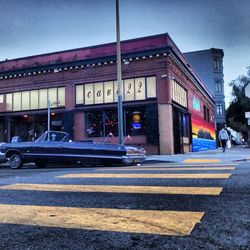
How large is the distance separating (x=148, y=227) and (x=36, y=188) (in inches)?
137

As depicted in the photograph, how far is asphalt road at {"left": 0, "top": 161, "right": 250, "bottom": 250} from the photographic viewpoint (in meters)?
3.22

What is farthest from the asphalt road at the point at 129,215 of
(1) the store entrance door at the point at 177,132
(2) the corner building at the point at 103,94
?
(1) the store entrance door at the point at 177,132

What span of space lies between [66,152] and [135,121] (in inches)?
367

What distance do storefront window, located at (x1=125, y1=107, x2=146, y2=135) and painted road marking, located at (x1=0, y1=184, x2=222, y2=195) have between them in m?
15.5

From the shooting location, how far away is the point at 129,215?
13.6ft

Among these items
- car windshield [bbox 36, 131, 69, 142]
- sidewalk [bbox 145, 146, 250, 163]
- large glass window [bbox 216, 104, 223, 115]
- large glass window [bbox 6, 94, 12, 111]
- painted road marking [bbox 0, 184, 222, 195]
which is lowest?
painted road marking [bbox 0, 184, 222, 195]

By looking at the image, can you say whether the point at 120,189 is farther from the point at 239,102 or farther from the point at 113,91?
the point at 239,102

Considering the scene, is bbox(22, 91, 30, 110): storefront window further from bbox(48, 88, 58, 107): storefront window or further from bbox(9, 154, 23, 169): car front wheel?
bbox(9, 154, 23, 169): car front wheel

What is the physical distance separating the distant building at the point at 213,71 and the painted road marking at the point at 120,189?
155ft

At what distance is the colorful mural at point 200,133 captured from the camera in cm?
2930

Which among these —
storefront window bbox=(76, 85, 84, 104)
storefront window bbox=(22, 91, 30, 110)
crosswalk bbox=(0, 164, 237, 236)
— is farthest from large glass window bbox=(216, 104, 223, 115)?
crosswalk bbox=(0, 164, 237, 236)

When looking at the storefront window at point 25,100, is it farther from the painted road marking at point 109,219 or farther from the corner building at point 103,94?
the painted road marking at point 109,219

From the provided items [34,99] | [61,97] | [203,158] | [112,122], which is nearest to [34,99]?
[34,99]

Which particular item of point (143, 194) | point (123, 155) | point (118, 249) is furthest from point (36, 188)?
point (123, 155)
